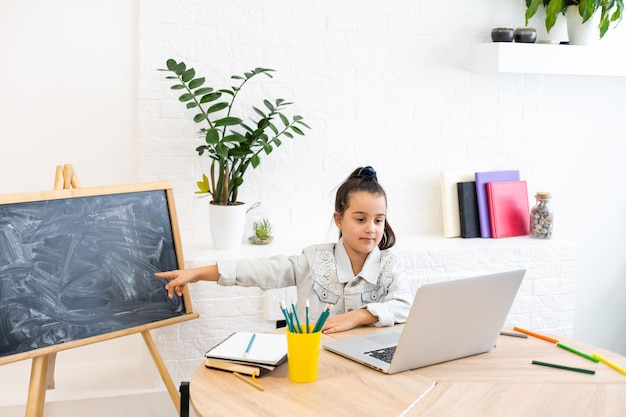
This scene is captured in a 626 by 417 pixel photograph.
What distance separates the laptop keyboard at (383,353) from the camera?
6.32 feet

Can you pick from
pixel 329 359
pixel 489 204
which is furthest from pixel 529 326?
pixel 329 359

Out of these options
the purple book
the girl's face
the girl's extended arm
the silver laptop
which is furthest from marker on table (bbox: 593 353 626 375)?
the purple book

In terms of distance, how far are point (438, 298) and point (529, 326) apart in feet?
5.82

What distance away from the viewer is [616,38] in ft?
11.8

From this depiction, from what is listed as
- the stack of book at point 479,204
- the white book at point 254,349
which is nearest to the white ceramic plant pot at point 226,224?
the stack of book at point 479,204

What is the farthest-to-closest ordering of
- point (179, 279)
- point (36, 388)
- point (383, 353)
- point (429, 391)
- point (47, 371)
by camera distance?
point (47, 371), point (36, 388), point (179, 279), point (383, 353), point (429, 391)

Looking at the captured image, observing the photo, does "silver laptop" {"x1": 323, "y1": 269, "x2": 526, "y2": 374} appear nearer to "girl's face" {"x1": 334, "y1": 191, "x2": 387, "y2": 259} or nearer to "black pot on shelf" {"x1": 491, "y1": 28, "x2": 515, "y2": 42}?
"girl's face" {"x1": 334, "y1": 191, "x2": 387, "y2": 259}

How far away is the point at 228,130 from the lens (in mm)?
3125

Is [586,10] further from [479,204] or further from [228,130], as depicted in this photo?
[228,130]

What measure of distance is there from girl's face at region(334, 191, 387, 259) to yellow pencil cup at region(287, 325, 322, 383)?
58cm

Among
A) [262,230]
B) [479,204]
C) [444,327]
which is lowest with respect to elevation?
[444,327]

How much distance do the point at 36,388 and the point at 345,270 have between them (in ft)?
→ 3.24

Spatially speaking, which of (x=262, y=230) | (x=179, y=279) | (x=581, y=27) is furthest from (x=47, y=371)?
(x=581, y=27)

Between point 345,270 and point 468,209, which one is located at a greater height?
point 468,209
